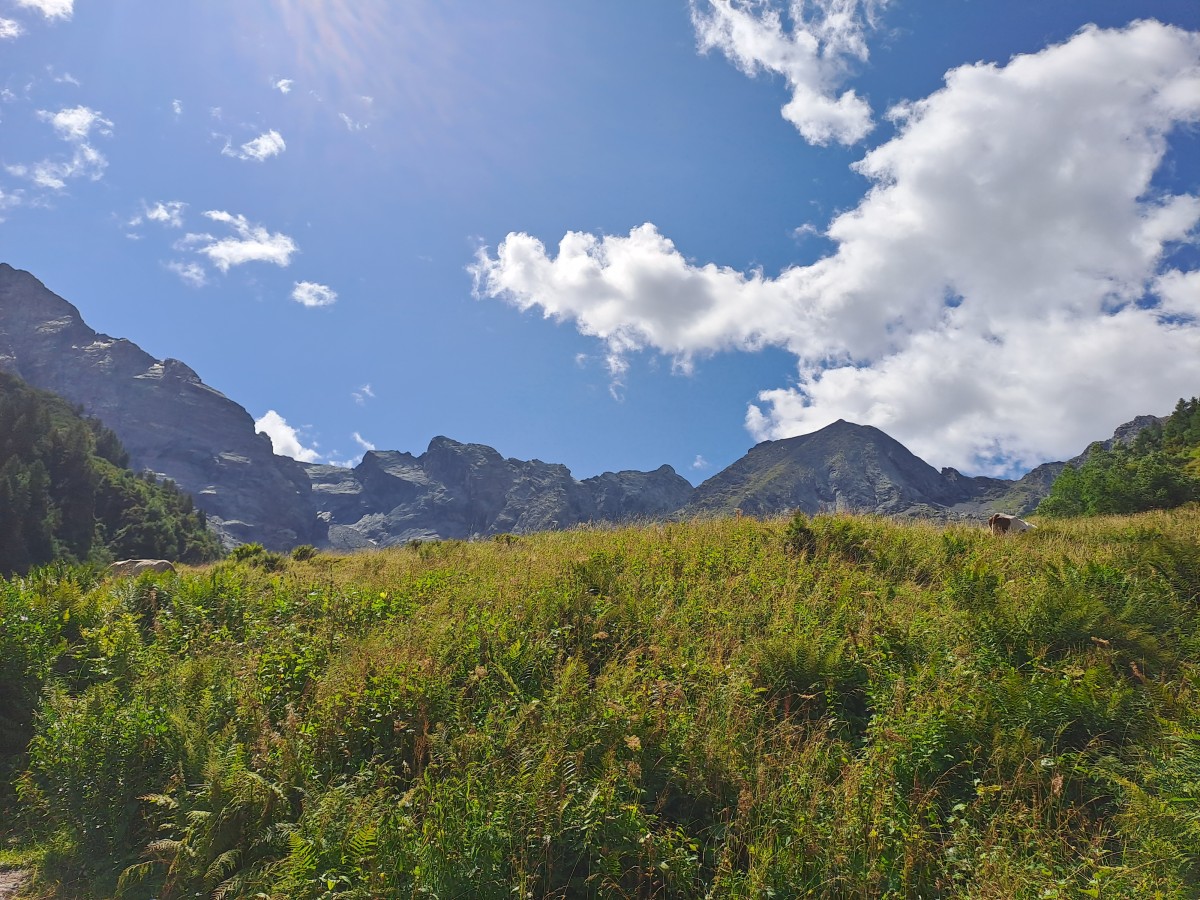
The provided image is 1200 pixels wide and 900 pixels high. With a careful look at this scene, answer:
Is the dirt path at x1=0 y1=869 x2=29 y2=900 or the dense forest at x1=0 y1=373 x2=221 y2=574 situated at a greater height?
the dirt path at x1=0 y1=869 x2=29 y2=900

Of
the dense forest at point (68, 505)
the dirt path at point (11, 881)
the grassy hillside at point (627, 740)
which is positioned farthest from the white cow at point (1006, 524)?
the dense forest at point (68, 505)

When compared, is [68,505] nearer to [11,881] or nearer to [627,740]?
[11,881]

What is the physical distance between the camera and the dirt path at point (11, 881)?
5.37 meters

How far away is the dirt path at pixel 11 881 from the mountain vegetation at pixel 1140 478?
2304 inches

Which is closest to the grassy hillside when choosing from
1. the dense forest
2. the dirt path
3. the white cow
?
the dirt path

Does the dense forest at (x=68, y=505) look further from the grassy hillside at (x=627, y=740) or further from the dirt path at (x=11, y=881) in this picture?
the dirt path at (x=11, y=881)

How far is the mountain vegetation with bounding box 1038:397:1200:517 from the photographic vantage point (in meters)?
47.5

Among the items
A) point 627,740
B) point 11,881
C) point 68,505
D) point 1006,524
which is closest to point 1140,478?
point 1006,524

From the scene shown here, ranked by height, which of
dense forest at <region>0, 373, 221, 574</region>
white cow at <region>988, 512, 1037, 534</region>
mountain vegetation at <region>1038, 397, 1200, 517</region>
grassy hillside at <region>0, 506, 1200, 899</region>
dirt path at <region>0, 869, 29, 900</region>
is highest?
mountain vegetation at <region>1038, 397, 1200, 517</region>

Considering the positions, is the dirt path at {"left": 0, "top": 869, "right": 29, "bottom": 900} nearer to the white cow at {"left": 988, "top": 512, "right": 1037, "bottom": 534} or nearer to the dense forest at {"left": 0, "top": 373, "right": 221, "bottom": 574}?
the white cow at {"left": 988, "top": 512, "right": 1037, "bottom": 534}

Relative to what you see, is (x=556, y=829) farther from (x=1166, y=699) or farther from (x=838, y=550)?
(x=838, y=550)

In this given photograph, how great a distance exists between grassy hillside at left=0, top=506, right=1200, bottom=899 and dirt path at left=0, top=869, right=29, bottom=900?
0.20 metres

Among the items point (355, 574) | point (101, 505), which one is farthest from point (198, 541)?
point (355, 574)

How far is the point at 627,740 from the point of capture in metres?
5.46
